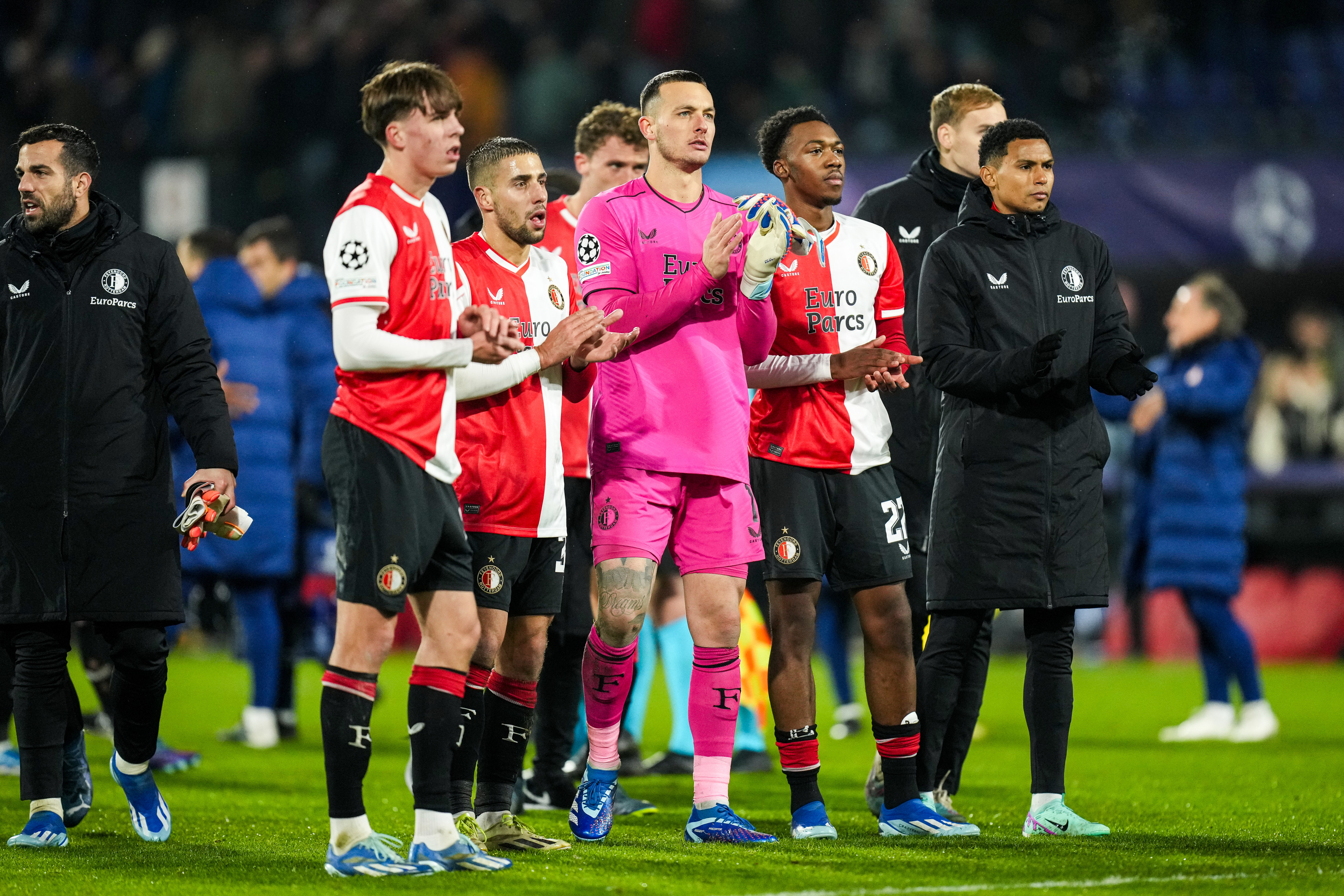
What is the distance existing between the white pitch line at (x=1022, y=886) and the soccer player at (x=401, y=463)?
993 millimetres

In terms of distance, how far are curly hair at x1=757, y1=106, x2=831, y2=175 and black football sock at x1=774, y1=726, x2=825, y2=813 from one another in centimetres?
193

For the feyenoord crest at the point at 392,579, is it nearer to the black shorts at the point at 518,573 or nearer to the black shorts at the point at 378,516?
the black shorts at the point at 378,516

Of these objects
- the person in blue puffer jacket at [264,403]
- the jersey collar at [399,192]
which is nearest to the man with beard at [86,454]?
the jersey collar at [399,192]

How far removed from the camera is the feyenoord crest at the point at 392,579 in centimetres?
445

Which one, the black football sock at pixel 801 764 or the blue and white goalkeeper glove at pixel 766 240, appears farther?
the black football sock at pixel 801 764

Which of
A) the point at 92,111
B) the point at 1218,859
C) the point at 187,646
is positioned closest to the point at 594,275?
the point at 1218,859

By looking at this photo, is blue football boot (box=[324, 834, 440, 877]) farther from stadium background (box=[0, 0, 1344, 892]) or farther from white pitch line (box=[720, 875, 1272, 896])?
stadium background (box=[0, 0, 1344, 892])

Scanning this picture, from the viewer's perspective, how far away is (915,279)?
6.35 metres

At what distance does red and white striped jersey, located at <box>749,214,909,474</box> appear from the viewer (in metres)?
5.56

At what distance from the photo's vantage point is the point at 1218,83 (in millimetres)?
15422

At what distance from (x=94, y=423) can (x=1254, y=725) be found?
21.2 feet

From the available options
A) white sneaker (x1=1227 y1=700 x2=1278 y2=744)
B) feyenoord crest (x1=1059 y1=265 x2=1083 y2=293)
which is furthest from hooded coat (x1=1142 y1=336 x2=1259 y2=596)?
feyenoord crest (x1=1059 y1=265 x2=1083 y2=293)

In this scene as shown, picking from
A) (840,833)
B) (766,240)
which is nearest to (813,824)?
(840,833)

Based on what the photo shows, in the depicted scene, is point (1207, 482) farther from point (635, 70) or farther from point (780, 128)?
point (635, 70)
